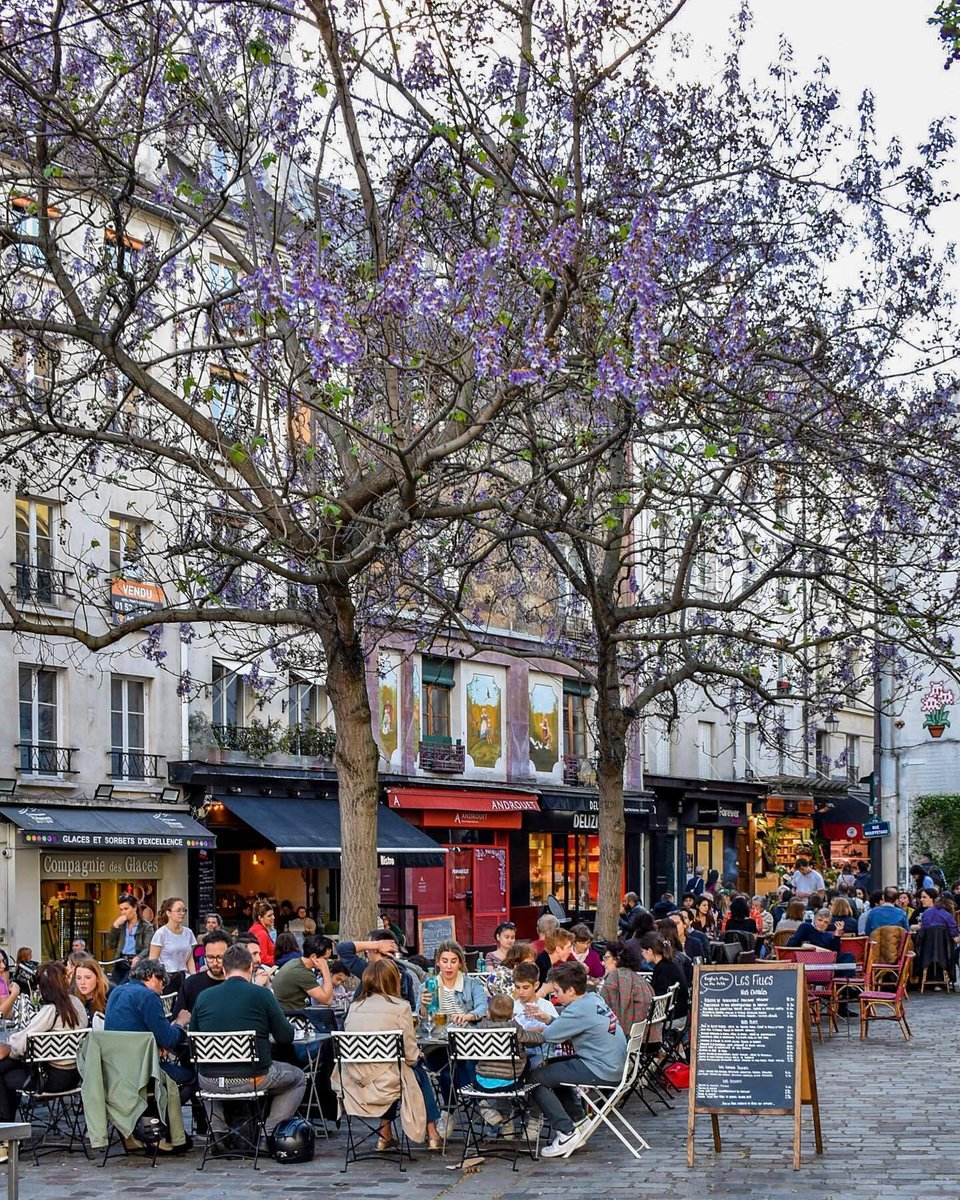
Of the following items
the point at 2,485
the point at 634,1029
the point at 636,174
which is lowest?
the point at 634,1029

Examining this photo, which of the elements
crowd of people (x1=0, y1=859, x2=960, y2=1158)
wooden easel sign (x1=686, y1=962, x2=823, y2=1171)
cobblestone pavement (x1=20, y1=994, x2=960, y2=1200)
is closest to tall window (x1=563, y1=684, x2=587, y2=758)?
crowd of people (x1=0, y1=859, x2=960, y2=1158)

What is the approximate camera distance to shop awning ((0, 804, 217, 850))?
25766 mm

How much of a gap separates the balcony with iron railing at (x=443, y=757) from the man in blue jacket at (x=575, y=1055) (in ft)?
78.5

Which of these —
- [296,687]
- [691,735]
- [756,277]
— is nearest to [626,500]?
[756,277]

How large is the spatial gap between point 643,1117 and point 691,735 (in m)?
35.9

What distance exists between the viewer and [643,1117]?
12914 millimetres

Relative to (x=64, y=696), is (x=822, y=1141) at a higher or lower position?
lower

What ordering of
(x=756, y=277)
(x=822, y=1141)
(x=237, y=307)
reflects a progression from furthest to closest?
(x=756, y=277), (x=237, y=307), (x=822, y=1141)

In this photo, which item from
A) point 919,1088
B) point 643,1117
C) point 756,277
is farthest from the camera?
point 756,277

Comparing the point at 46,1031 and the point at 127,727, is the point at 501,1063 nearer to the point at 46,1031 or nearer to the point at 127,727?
the point at 46,1031

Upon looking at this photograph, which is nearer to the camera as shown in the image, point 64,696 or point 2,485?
point 2,485

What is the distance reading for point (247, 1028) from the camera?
37.3ft

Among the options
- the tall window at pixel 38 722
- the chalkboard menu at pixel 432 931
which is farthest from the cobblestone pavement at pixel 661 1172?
the tall window at pixel 38 722

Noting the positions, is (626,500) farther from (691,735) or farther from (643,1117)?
(691,735)
